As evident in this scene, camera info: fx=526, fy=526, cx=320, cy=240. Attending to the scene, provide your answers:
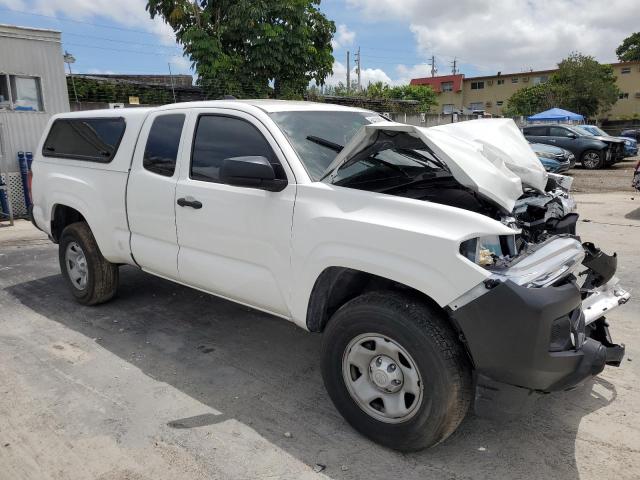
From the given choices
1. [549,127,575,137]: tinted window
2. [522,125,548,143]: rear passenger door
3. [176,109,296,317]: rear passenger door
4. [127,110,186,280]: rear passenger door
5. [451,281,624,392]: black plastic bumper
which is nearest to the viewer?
[451,281,624,392]: black plastic bumper

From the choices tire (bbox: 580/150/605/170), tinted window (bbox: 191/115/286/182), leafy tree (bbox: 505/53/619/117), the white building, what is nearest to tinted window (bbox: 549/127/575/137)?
tire (bbox: 580/150/605/170)

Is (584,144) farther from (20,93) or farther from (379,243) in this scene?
(379,243)

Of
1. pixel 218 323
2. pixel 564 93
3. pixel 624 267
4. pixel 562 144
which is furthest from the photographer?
pixel 564 93

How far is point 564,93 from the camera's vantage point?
164 ft

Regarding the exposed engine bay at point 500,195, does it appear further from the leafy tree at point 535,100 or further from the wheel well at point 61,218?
the leafy tree at point 535,100

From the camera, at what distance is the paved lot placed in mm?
2826

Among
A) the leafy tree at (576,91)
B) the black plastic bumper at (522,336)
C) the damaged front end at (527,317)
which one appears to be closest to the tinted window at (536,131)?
the damaged front end at (527,317)

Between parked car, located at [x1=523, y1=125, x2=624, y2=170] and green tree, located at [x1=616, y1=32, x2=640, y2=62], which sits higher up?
green tree, located at [x1=616, y1=32, x2=640, y2=62]

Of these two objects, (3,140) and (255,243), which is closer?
(255,243)

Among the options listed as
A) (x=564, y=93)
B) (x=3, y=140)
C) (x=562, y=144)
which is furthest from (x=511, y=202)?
(x=564, y=93)

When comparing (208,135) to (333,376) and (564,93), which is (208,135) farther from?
(564,93)

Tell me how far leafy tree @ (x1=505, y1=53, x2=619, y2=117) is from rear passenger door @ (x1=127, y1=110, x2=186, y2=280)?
52.2 metres

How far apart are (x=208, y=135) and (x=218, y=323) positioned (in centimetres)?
181

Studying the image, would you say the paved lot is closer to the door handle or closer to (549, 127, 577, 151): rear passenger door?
the door handle
